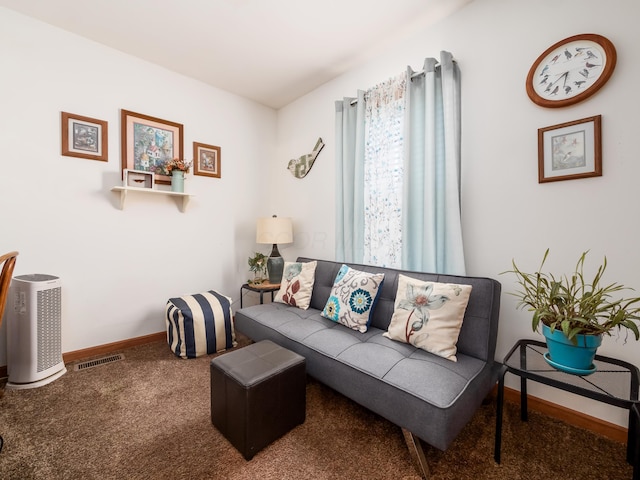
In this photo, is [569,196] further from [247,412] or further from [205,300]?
[205,300]

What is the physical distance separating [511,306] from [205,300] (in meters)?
2.41

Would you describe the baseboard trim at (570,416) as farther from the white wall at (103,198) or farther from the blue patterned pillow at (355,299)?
the blue patterned pillow at (355,299)

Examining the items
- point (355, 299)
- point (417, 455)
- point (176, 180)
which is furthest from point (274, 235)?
point (417, 455)

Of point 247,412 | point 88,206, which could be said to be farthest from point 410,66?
point 88,206

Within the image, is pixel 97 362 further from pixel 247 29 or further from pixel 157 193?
pixel 247 29

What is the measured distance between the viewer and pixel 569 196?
1.56m

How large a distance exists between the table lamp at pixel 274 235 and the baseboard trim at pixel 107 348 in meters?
1.22

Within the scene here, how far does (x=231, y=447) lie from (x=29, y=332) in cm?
169

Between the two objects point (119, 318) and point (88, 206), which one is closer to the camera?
point (88, 206)

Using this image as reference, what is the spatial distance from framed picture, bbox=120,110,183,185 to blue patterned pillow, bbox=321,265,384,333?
6.66ft

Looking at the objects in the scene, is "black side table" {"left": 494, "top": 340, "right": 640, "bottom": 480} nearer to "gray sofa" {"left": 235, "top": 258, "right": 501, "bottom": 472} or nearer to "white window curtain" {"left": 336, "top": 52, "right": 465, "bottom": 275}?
"gray sofa" {"left": 235, "top": 258, "right": 501, "bottom": 472}

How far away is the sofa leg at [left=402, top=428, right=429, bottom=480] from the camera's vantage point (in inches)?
47.9

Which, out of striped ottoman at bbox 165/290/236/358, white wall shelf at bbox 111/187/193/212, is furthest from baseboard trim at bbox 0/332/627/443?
white wall shelf at bbox 111/187/193/212

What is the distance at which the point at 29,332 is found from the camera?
6.27 ft
